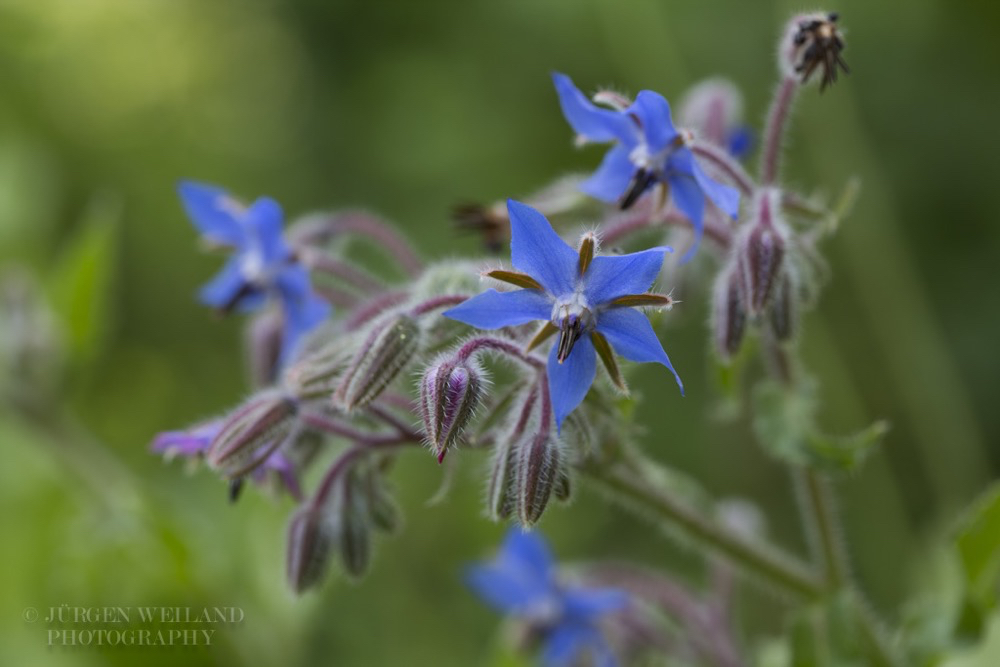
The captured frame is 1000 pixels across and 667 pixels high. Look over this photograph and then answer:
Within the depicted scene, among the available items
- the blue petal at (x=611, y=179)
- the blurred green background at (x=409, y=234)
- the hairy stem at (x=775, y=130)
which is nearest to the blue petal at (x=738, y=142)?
the blurred green background at (x=409, y=234)

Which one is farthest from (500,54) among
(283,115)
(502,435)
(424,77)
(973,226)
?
(502,435)

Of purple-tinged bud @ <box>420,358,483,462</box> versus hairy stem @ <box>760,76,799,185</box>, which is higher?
hairy stem @ <box>760,76,799,185</box>

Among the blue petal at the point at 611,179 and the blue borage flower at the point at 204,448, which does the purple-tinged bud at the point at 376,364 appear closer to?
the blue borage flower at the point at 204,448

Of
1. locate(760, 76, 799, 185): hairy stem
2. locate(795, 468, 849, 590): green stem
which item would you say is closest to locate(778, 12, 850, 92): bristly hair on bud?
locate(760, 76, 799, 185): hairy stem

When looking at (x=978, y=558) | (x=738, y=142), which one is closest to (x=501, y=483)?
(x=978, y=558)

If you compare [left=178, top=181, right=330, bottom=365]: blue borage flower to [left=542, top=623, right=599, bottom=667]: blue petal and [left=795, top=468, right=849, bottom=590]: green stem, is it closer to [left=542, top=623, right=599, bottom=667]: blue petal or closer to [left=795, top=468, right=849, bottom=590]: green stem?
[left=542, top=623, right=599, bottom=667]: blue petal
